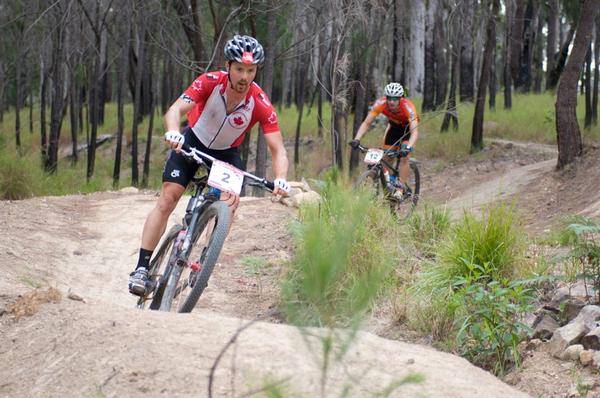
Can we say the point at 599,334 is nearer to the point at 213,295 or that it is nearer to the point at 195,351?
the point at 195,351

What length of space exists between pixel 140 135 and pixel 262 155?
1780 centimetres

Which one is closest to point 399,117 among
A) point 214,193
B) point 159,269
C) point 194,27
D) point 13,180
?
point 159,269

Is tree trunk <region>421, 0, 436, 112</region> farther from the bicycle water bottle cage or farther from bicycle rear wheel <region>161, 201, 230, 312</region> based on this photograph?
bicycle rear wheel <region>161, 201, 230, 312</region>

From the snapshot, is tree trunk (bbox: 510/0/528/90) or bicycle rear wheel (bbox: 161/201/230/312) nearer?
bicycle rear wheel (bbox: 161/201/230/312)

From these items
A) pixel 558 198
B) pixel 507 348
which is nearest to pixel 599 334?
pixel 507 348

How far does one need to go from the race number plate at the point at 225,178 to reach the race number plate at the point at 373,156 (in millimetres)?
5467

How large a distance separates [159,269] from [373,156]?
5.16m

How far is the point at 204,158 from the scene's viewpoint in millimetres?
5762

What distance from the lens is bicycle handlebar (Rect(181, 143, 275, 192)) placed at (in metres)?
5.37

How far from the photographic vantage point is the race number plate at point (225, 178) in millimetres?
5402

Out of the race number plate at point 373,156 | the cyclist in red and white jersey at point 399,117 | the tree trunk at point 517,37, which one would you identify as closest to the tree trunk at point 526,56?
the tree trunk at point 517,37

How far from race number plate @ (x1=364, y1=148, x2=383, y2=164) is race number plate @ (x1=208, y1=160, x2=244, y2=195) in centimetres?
547

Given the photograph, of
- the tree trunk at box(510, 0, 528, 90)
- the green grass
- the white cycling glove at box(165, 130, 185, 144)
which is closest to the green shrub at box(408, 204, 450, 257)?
the white cycling glove at box(165, 130, 185, 144)

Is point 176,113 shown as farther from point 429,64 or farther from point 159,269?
point 429,64
